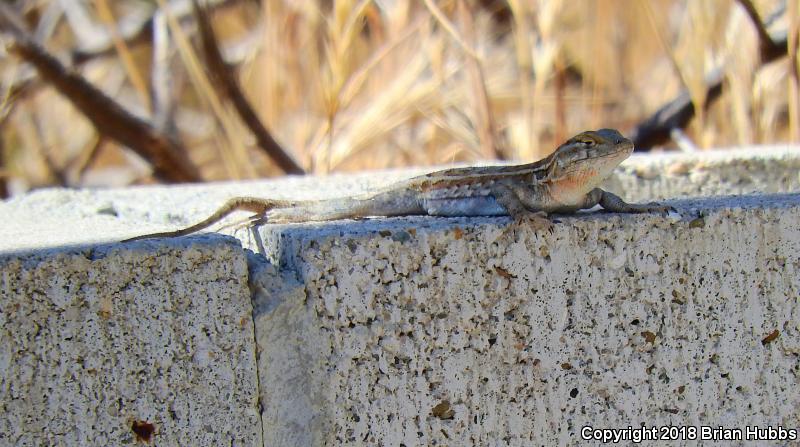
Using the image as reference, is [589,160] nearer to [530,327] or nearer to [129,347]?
[530,327]

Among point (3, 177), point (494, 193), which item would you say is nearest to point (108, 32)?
point (3, 177)

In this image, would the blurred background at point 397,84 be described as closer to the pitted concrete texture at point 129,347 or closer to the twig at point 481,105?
the twig at point 481,105

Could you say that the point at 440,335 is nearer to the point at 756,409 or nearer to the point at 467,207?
the point at 467,207

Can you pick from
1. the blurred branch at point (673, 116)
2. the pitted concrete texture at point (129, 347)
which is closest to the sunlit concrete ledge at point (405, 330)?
the pitted concrete texture at point (129, 347)

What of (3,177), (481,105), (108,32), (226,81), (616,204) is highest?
(108,32)

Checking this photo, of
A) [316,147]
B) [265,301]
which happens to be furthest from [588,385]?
[316,147]

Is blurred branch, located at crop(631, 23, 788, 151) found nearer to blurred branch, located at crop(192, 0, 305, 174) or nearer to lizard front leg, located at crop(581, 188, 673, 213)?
blurred branch, located at crop(192, 0, 305, 174)

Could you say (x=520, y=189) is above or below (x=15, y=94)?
below
